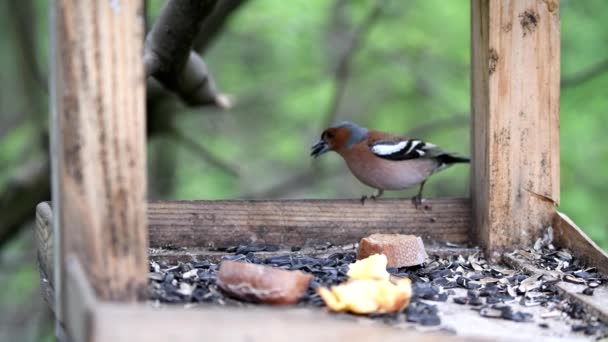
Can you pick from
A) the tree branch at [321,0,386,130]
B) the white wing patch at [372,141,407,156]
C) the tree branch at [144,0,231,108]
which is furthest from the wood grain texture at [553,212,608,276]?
the tree branch at [321,0,386,130]

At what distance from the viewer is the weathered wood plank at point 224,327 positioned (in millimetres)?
1920

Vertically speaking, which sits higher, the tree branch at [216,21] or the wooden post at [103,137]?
the tree branch at [216,21]

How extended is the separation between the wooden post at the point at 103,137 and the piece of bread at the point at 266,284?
458mm

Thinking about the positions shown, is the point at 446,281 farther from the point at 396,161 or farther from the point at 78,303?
the point at 396,161

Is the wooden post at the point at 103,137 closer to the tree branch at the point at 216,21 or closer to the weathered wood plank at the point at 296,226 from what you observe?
the weathered wood plank at the point at 296,226

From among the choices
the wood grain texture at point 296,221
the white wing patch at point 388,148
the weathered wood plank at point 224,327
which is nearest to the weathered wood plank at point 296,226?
the wood grain texture at point 296,221

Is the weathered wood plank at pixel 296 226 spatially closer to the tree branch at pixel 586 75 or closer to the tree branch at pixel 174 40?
the tree branch at pixel 174 40

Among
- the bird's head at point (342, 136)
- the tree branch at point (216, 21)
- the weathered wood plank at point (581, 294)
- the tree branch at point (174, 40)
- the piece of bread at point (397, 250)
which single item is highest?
the tree branch at point (216, 21)

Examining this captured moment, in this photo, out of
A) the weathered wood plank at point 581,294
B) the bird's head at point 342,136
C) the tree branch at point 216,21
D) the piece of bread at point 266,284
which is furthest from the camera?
the bird's head at point 342,136

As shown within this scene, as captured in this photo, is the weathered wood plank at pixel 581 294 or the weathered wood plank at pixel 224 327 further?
the weathered wood plank at pixel 581 294

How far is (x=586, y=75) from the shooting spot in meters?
7.77

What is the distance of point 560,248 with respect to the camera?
→ 393cm

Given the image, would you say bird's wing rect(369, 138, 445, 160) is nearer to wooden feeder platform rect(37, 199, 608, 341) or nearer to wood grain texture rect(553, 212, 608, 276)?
wooden feeder platform rect(37, 199, 608, 341)

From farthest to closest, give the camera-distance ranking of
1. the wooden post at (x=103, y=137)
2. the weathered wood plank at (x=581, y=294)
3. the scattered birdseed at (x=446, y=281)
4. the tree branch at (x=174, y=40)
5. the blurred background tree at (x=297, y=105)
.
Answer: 1. the blurred background tree at (x=297, y=105)
2. the tree branch at (x=174, y=40)
3. the weathered wood plank at (x=581, y=294)
4. the scattered birdseed at (x=446, y=281)
5. the wooden post at (x=103, y=137)
